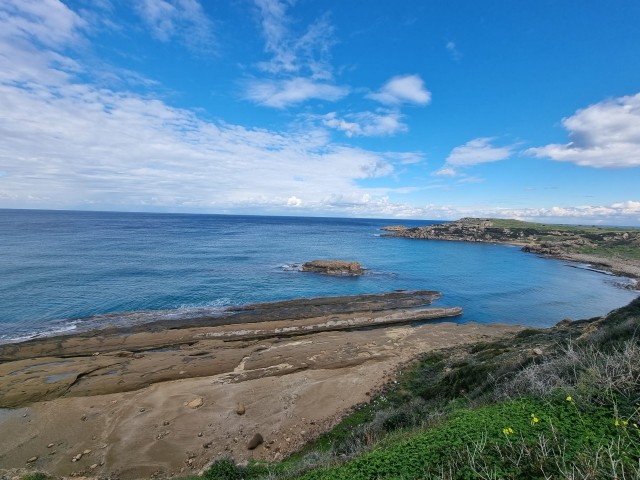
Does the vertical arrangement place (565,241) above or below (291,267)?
above

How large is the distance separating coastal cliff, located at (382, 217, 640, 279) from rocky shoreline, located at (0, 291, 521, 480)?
2679 inches

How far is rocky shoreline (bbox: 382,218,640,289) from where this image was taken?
7312 cm

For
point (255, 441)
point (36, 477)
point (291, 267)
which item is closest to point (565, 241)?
point (291, 267)

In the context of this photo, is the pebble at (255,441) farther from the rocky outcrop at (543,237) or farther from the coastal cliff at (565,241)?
the rocky outcrop at (543,237)

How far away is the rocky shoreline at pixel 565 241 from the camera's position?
240ft

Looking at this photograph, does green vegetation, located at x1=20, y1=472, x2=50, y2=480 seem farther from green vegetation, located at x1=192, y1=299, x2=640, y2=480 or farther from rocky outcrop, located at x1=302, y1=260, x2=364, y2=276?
rocky outcrop, located at x1=302, y1=260, x2=364, y2=276

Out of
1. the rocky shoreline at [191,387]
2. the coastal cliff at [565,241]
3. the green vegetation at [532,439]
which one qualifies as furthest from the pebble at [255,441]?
the coastal cliff at [565,241]

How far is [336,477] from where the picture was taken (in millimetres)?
6805

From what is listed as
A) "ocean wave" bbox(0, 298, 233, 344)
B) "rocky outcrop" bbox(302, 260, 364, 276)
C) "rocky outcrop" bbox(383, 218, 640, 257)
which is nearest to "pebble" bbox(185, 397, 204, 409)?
"ocean wave" bbox(0, 298, 233, 344)

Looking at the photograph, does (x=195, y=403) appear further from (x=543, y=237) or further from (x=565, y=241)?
(x=543, y=237)

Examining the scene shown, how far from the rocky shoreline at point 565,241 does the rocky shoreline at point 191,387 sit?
5740 cm

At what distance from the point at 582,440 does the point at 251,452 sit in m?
13.0

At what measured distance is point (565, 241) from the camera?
333ft

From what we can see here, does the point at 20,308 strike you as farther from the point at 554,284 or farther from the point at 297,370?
the point at 554,284
